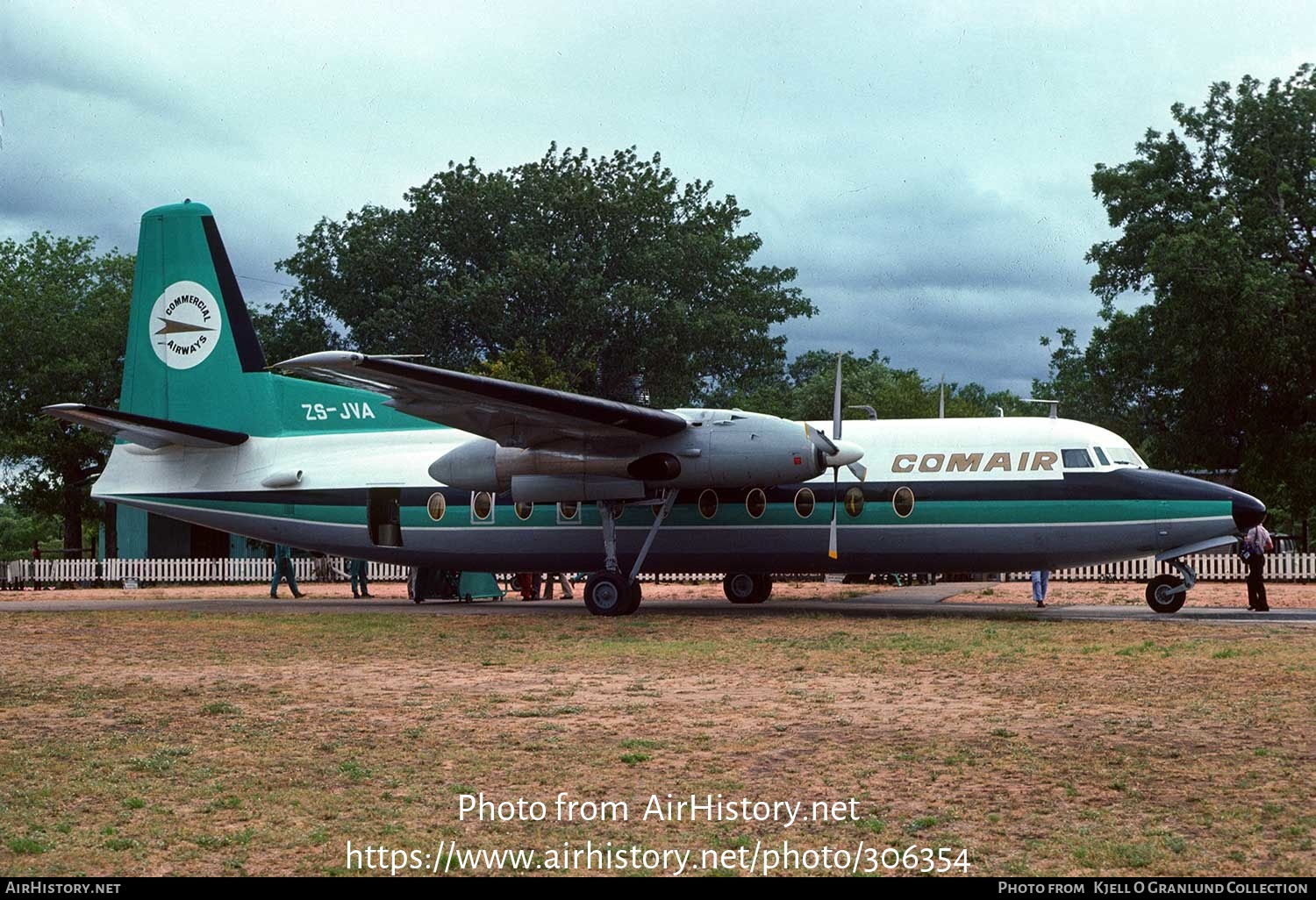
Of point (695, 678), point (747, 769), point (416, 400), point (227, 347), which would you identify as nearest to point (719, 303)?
point (227, 347)

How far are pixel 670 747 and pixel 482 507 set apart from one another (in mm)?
15494

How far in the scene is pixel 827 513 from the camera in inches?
882

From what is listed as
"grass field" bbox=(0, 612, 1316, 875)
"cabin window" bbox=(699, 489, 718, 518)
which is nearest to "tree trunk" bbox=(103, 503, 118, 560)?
"cabin window" bbox=(699, 489, 718, 518)

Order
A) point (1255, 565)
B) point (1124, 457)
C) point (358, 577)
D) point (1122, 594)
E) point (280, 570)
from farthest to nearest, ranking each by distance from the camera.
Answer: point (280, 570)
point (358, 577)
point (1122, 594)
point (1255, 565)
point (1124, 457)

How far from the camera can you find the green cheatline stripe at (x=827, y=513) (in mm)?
20875

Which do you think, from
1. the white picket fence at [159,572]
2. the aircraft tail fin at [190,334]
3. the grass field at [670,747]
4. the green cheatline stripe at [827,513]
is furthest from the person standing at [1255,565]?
the aircraft tail fin at [190,334]

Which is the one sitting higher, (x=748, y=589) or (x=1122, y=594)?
(x=748, y=589)

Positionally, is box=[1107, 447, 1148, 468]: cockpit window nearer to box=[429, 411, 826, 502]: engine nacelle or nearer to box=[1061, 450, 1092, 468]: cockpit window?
box=[1061, 450, 1092, 468]: cockpit window

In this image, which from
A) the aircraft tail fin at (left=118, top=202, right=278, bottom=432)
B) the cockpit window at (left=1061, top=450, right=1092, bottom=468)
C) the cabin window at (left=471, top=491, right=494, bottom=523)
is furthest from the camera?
the aircraft tail fin at (left=118, top=202, right=278, bottom=432)

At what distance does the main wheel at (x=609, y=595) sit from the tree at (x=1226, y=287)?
24.4 metres

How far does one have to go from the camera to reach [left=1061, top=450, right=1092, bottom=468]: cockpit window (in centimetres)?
2141

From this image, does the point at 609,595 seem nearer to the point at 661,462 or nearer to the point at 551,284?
the point at 661,462

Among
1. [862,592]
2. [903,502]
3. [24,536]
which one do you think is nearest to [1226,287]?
[862,592]
